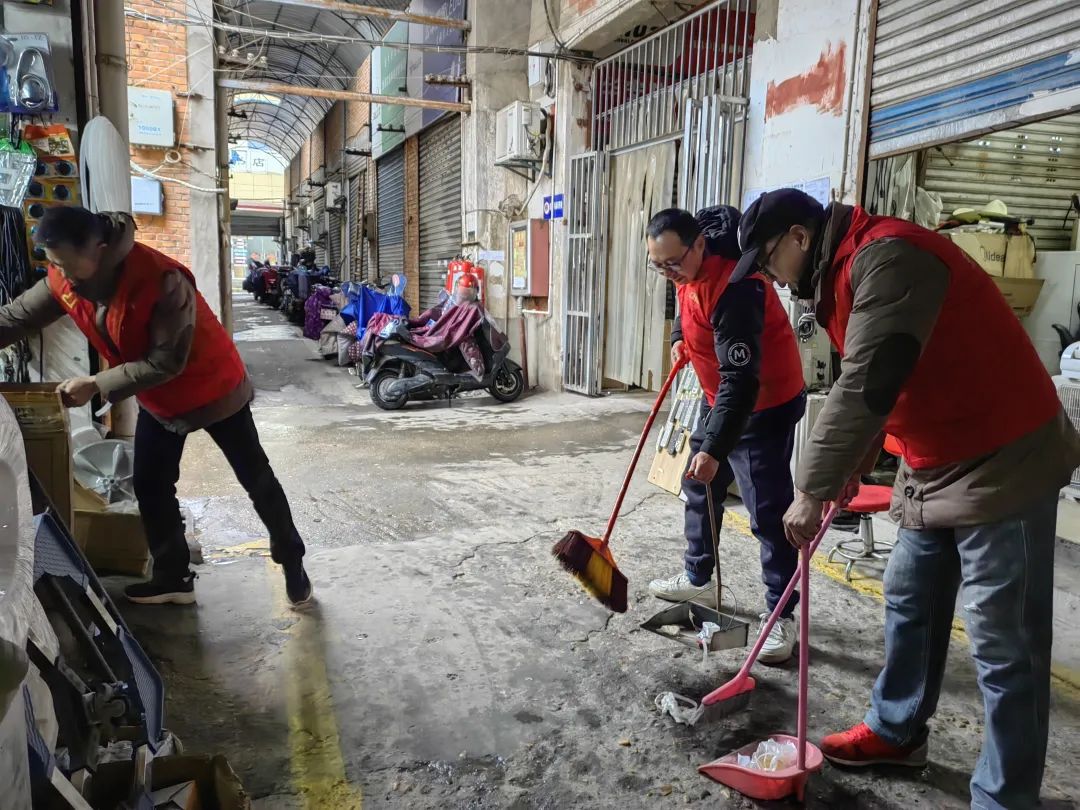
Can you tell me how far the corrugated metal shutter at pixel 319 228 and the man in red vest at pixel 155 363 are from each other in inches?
871

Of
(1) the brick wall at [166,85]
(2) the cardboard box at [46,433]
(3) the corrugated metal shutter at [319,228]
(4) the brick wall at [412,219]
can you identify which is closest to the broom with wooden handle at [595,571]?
(2) the cardboard box at [46,433]

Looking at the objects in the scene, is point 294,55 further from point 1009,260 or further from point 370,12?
point 1009,260

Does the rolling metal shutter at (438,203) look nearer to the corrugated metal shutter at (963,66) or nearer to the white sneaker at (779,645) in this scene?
the corrugated metal shutter at (963,66)

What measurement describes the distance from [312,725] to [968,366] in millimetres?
2204

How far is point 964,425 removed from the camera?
188 cm

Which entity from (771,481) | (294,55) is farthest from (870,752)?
(294,55)

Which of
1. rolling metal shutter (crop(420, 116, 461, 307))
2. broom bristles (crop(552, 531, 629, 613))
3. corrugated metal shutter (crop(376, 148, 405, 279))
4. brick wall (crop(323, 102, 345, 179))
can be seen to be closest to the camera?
broom bristles (crop(552, 531, 629, 613))

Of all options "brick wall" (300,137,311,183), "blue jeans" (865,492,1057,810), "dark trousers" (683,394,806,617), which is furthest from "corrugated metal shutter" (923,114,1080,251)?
"brick wall" (300,137,311,183)

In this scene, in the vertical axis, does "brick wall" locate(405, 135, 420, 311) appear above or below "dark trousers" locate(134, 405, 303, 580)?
above

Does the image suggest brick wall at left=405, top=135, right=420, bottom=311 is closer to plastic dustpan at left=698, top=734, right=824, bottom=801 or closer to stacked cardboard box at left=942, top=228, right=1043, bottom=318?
stacked cardboard box at left=942, top=228, right=1043, bottom=318

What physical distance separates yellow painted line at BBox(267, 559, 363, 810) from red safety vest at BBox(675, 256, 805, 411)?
1847 millimetres

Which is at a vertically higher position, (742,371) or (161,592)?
(742,371)

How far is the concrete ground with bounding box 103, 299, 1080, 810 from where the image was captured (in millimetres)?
2199

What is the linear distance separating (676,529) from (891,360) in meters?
2.76
